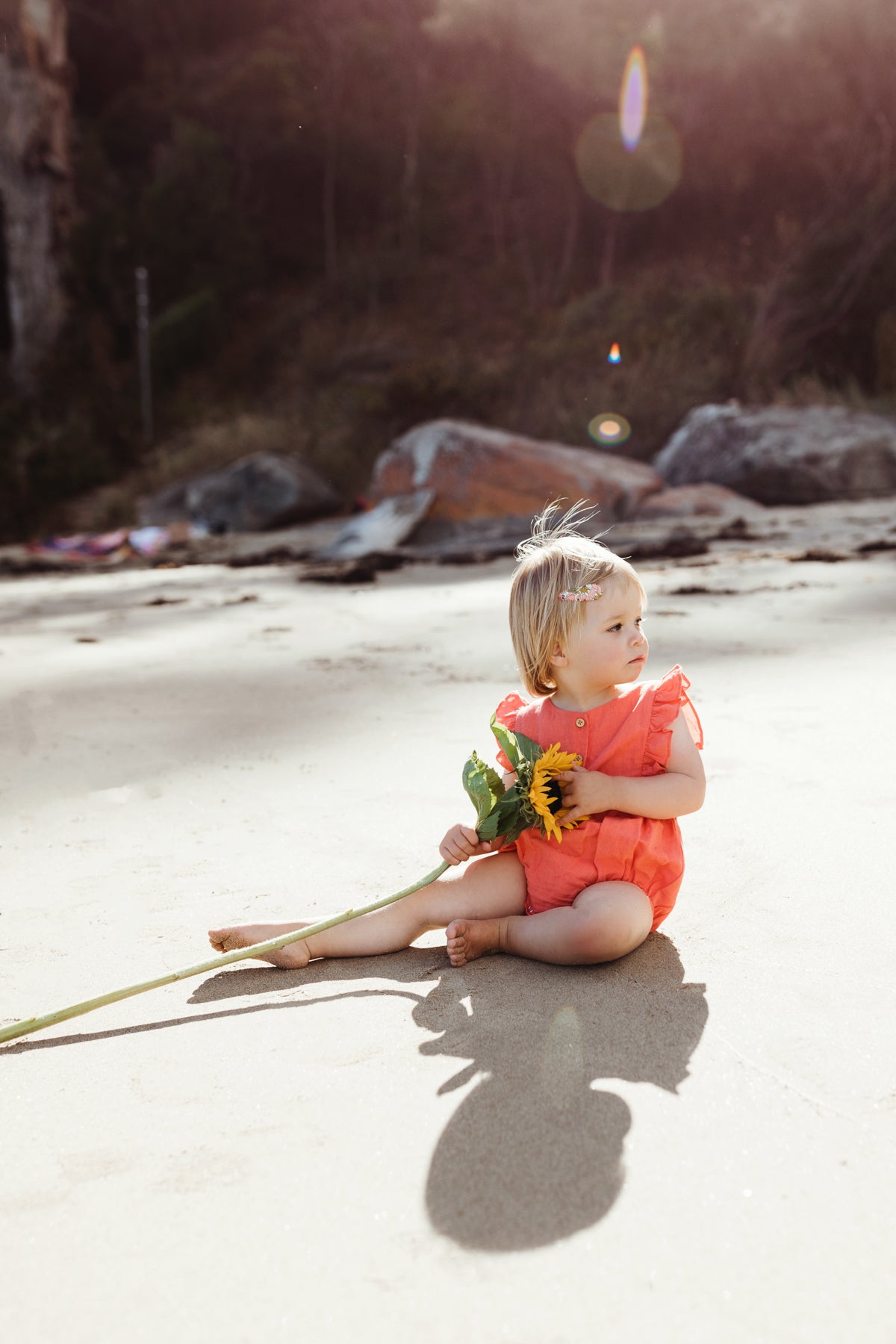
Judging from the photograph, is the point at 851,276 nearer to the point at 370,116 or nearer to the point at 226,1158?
the point at 370,116

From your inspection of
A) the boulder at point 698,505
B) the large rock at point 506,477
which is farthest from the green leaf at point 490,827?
the boulder at point 698,505

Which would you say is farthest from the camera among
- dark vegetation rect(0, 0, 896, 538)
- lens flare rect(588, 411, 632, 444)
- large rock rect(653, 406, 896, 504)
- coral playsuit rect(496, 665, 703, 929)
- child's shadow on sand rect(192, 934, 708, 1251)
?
dark vegetation rect(0, 0, 896, 538)

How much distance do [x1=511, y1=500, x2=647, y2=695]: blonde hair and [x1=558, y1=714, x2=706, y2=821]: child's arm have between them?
22cm

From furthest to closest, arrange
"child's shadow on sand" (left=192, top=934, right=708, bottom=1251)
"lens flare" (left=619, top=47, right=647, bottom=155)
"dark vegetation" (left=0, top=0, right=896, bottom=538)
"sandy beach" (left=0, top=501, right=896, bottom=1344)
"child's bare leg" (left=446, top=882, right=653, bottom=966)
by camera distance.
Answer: "lens flare" (left=619, top=47, right=647, bottom=155), "dark vegetation" (left=0, top=0, right=896, bottom=538), "child's bare leg" (left=446, top=882, right=653, bottom=966), "child's shadow on sand" (left=192, top=934, right=708, bottom=1251), "sandy beach" (left=0, top=501, right=896, bottom=1344)

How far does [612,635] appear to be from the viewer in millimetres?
1872

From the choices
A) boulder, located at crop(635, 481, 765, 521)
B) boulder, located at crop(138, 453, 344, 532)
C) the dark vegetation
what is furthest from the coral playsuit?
the dark vegetation

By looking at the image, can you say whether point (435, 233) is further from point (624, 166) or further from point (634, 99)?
point (634, 99)

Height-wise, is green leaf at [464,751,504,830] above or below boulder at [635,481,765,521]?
above

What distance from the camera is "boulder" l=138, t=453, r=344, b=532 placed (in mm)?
10766

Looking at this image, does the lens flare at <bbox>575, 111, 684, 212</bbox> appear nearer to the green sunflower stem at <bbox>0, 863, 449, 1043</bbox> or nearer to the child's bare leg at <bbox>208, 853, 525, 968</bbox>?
the child's bare leg at <bbox>208, 853, 525, 968</bbox>

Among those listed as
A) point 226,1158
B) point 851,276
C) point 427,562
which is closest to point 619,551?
point 427,562

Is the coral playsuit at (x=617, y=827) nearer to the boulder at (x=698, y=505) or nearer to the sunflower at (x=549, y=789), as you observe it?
the sunflower at (x=549, y=789)

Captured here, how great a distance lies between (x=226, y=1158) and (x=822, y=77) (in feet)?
58.7

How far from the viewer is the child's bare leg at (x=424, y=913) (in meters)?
1.84
